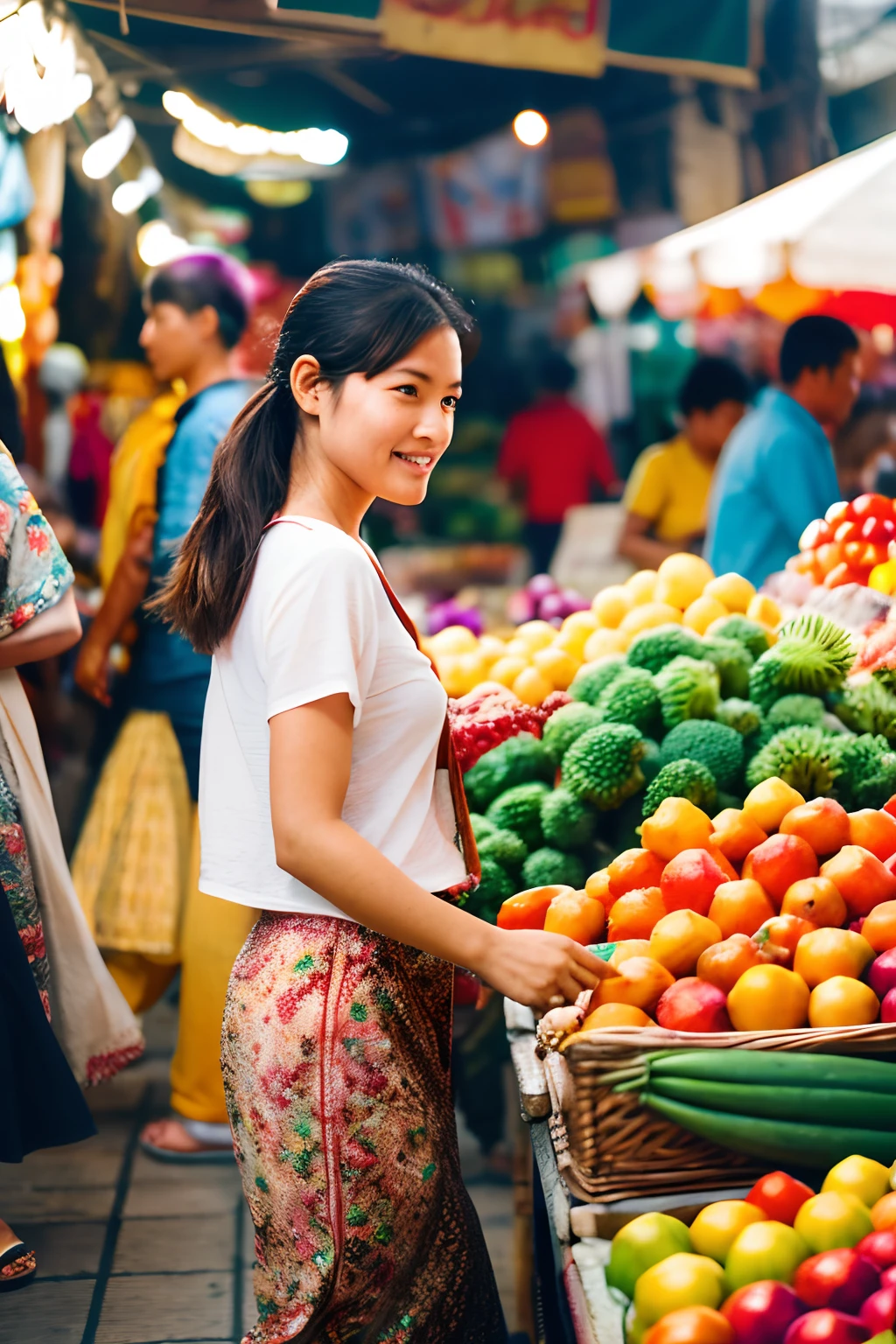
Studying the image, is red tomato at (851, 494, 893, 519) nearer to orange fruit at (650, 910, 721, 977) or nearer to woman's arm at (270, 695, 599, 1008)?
orange fruit at (650, 910, 721, 977)

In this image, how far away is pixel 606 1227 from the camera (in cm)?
146

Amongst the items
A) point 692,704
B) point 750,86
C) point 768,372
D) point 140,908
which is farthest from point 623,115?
point 140,908

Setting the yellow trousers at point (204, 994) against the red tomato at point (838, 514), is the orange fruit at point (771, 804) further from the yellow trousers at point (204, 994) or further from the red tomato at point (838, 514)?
the yellow trousers at point (204, 994)

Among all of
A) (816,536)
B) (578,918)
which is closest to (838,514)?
(816,536)

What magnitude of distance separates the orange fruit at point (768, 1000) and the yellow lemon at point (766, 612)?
131cm

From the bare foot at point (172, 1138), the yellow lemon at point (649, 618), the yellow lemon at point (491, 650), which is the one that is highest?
the yellow lemon at point (649, 618)

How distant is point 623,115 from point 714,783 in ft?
9.42

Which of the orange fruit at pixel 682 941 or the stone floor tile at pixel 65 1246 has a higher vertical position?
the orange fruit at pixel 682 941

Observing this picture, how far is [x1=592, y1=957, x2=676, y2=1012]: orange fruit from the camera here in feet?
5.15

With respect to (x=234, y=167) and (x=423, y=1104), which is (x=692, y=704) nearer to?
(x=423, y=1104)

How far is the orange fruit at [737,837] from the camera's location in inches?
74.9

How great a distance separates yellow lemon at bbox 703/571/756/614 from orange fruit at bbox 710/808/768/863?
101cm

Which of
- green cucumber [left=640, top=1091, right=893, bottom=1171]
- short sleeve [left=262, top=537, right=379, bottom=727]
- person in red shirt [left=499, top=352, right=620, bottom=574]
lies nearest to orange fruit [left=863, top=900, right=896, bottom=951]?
green cucumber [left=640, top=1091, right=893, bottom=1171]

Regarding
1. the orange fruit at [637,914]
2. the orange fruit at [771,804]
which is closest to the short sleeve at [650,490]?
the orange fruit at [771,804]
